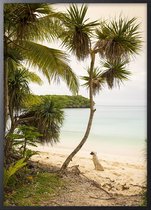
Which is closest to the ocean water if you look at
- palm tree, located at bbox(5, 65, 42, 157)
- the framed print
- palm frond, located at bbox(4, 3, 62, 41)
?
the framed print

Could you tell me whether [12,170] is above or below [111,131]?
below

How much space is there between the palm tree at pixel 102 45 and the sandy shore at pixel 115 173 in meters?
0.08

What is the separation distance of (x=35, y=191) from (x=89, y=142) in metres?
0.60

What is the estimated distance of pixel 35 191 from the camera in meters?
3.31

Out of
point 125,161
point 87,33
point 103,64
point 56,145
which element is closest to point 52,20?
point 87,33

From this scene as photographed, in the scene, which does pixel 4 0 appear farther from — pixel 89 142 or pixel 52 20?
pixel 89 142

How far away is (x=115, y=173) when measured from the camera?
330 centimetres

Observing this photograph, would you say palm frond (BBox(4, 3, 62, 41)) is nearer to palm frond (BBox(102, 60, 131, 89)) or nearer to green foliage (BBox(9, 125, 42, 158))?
palm frond (BBox(102, 60, 131, 89))

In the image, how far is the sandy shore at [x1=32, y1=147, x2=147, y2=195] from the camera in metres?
3.29

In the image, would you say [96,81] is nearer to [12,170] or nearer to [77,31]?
[77,31]

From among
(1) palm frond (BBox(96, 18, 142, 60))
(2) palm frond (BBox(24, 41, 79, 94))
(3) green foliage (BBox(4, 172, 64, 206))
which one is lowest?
(3) green foliage (BBox(4, 172, 64, 206))

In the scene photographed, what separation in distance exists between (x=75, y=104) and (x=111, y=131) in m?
0.37

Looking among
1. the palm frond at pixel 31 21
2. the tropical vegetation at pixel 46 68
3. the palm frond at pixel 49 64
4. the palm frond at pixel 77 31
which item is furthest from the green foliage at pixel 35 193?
the palm frond at pixel 31 21

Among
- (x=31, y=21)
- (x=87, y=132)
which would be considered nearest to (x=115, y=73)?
(x=87, y=132)
